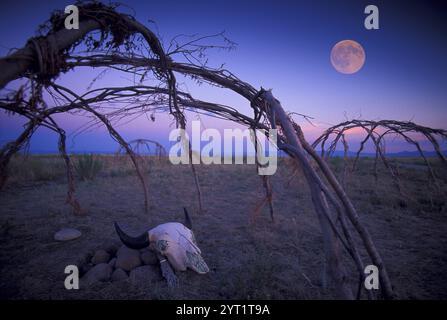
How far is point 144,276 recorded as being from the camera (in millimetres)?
3562

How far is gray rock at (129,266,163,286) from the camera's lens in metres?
3.44

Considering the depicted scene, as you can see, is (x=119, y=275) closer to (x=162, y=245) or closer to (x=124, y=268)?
(x=124, y=268)

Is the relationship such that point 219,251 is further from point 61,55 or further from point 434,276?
point 61,55

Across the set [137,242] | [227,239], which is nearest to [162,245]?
[137,242]

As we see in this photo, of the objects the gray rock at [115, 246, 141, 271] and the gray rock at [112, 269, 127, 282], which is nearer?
the gray rock at [112, 269, 127, 282]

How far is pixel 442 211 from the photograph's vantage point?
24.2 feet

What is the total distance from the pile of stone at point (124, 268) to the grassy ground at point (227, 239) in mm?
168

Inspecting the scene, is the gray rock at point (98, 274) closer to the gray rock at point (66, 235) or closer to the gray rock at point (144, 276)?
the gray rock at point (144, 276)

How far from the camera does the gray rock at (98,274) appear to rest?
11.4 ft

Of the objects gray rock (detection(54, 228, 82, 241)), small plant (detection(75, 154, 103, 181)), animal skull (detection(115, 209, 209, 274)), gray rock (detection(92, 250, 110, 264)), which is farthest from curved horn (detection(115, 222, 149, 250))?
small plant (detection(75, 154, 103, 181))

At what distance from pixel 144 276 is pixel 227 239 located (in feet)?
6.55

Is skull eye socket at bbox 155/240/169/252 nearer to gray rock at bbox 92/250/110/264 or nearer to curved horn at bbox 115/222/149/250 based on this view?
curved horn at bbox 115/222/149/250

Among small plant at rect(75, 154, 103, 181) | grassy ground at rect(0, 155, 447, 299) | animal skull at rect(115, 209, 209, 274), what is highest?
small plant at rect(75, 154, 103, 181)

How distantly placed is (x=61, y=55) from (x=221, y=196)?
7.23 m
